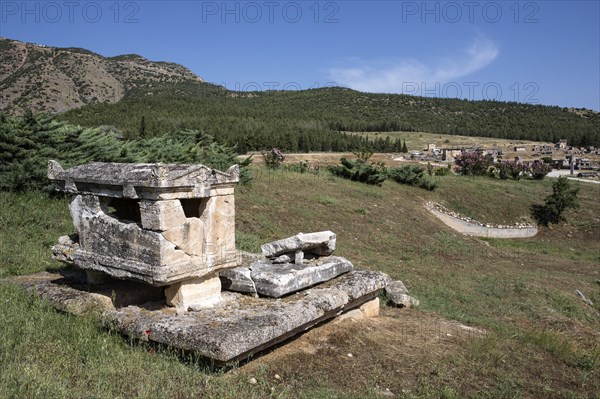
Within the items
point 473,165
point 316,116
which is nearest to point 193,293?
point 473,165

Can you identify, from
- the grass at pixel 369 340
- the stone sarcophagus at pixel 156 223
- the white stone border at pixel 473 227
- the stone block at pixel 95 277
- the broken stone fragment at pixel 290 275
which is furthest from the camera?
the white stone border at pixel 473 227

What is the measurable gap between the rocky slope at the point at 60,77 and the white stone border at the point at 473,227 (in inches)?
1524

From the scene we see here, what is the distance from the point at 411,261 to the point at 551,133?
90.7 m

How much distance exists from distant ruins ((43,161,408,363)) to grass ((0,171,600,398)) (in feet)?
0.82

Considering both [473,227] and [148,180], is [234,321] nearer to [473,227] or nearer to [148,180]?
[148,180]


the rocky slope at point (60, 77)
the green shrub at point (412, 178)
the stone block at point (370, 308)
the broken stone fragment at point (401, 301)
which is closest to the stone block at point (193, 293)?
the stone block at point (370, 308)

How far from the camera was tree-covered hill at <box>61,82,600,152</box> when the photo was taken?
45.0m

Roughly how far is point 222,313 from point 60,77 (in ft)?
232

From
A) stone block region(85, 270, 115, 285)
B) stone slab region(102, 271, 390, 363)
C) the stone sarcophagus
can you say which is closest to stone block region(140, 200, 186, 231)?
the stone sarcophagus

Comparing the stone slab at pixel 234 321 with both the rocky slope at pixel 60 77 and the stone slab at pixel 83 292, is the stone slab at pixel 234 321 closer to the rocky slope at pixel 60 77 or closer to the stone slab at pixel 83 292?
the stone slab at pixel 83 292

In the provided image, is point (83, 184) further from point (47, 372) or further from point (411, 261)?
point (411, 261)

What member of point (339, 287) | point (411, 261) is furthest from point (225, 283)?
point (411, 261)

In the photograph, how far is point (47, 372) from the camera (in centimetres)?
350

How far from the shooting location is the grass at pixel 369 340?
3.71 meters
